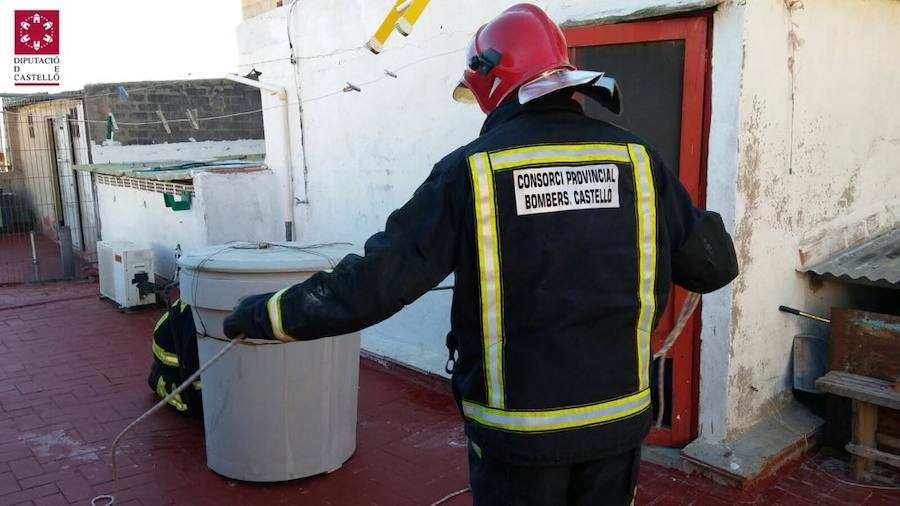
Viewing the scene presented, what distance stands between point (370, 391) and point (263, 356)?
6.68 feet

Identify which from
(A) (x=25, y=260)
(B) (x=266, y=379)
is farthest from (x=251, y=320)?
(A) (x=25, y=260)

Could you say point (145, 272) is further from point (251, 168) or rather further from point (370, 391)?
point (370, 391)

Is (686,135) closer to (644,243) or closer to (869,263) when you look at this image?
(869,263)

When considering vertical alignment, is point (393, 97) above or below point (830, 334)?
above

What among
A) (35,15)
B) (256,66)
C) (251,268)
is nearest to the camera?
(251,268)

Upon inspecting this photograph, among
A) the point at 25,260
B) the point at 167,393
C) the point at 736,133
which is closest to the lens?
the point at 736,133

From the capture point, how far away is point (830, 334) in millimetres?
4309

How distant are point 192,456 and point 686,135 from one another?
3507mm

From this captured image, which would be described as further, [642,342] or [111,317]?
[111,317]

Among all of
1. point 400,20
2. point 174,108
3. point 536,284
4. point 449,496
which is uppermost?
point 174,108

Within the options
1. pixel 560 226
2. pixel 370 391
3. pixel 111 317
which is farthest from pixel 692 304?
pixel 111 317

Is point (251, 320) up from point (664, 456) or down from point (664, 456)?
up

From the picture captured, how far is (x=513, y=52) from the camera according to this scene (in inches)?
86.4

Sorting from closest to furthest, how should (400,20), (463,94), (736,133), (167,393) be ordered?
1. (463,94)
2. (736,133)
3. (400,20)
4. (167,393)
